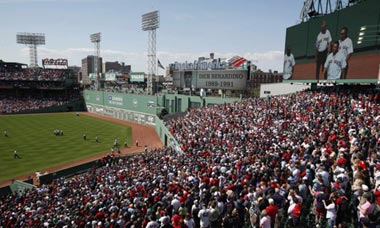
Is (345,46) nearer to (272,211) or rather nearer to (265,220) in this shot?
(272,211)

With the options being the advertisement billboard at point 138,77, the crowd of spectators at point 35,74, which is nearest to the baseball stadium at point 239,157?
the advertisement billboard at point 138,77

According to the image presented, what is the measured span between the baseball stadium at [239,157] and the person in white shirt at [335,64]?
123mm

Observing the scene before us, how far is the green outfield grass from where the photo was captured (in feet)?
92.7

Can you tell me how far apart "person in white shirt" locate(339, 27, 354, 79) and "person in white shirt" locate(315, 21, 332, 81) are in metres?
1.48

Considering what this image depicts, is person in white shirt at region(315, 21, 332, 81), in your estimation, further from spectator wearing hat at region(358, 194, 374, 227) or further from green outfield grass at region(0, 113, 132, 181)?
green outfield grass at region(0, 113, 132, 181)

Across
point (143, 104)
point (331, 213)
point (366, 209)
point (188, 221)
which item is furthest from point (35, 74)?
point (366, 209)

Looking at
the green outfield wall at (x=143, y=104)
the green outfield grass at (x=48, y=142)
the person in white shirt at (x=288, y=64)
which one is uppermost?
the person in white shirt at (x=288, y=64)

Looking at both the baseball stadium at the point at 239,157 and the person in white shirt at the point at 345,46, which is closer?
the baseball stadium at the point at 239,157

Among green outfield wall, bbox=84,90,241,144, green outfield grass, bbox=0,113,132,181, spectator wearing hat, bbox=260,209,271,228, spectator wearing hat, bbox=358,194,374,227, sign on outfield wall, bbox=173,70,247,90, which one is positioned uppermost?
sign on outfield wall, bbox=173,70,247,90

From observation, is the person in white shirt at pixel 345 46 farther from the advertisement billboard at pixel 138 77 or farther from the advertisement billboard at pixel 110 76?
the advertisement billboard at pixel 110 76

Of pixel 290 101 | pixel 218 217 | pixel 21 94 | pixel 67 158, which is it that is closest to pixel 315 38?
Result: pixel 290 101

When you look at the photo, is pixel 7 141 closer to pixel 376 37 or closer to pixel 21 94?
pixel 376 37

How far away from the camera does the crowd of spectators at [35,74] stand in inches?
3068

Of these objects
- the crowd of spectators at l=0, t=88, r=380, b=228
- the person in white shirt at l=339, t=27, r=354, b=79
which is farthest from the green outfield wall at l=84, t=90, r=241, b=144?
the crowd of spectators at l=0, t=88, r=380, b=228
